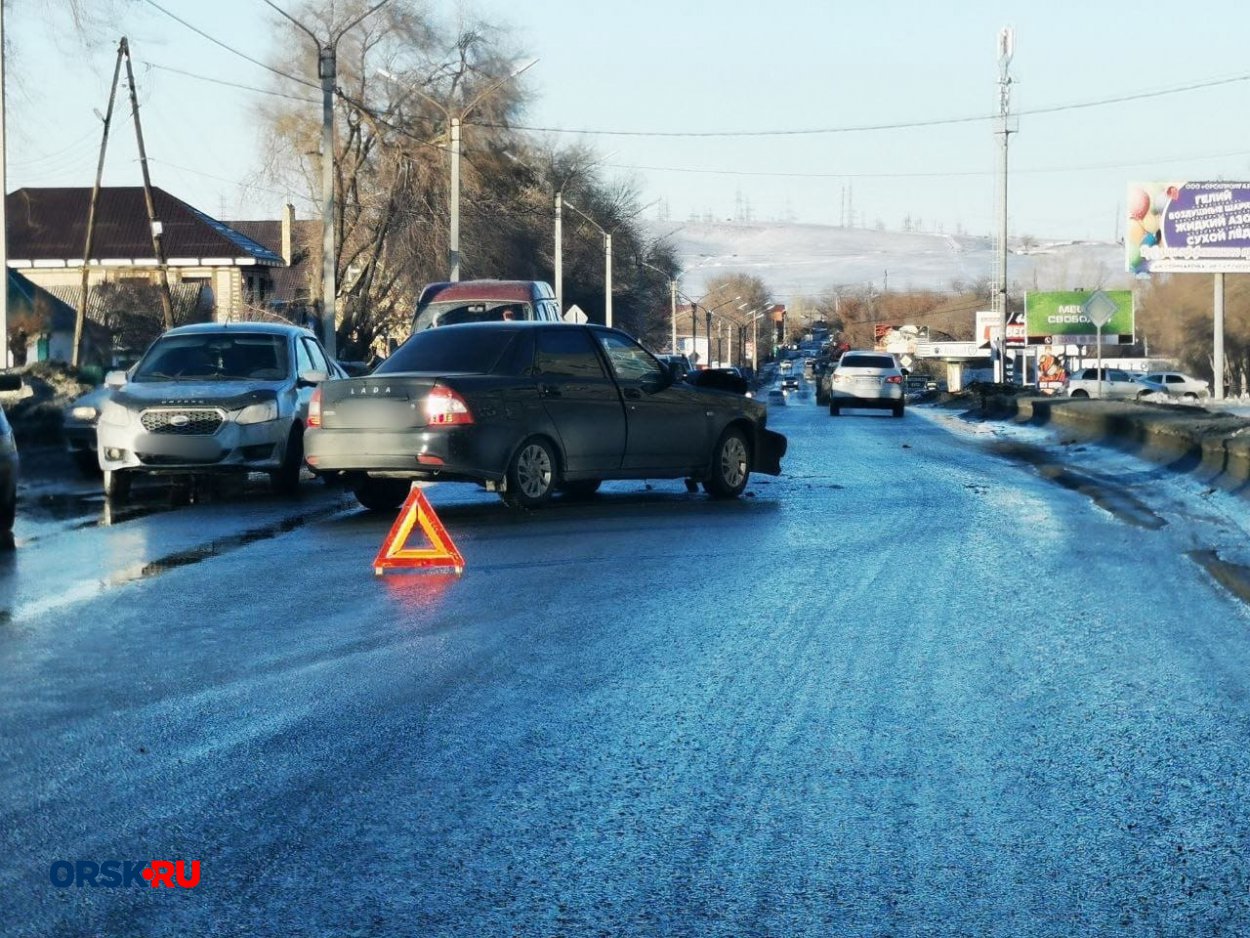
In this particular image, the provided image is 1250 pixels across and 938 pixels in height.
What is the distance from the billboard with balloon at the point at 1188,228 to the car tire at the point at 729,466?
159 feet

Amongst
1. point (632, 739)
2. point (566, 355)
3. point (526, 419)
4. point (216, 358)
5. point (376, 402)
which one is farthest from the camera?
point (216, 358)

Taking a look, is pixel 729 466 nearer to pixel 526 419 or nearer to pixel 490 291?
pixel 526 419

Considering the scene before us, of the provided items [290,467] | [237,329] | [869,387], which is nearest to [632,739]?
[290,467]

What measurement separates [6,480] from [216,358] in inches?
199

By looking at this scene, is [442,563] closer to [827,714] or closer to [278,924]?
[827,714]

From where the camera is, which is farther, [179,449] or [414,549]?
[179,449]

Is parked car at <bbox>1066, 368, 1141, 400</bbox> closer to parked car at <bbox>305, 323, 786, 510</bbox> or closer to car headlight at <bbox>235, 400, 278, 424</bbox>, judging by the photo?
parked car at <bbox>305, 323, 786, 510</bbox>

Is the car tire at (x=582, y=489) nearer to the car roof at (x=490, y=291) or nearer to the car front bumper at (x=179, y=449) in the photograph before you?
the car front bumper at (x=179, y=449)

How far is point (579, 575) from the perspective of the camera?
36.4 ft

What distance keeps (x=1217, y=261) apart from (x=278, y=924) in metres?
61.1

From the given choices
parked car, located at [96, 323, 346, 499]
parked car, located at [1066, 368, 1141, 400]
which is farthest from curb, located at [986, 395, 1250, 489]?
parked car, located at [1066, 368, 1141, 400]

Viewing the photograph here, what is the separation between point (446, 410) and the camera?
47.0 feet

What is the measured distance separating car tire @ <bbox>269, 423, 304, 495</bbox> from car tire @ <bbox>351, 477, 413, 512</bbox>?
5.33 feet

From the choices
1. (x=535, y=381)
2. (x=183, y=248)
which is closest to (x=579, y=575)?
(x=535, y=381)
